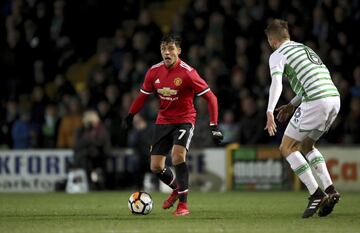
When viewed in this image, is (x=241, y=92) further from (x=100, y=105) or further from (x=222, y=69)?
(x=100, y=105)

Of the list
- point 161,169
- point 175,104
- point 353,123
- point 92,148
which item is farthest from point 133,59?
point 175,104

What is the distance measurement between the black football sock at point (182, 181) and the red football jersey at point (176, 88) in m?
0.62

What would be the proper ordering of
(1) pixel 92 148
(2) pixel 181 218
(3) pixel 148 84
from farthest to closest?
(1) pixel 92 148, (3) pixel 148 84, (2) pixel 181 218

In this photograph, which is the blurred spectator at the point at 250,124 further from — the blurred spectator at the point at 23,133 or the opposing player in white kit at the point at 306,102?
the opposing player in white kit at the point at 306,102

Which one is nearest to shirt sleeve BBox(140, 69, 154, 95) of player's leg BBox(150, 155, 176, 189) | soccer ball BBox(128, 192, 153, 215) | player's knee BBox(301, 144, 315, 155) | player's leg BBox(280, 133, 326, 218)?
player's leg BBox(150, 155, 176, 189)

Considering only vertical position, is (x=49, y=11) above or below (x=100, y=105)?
above

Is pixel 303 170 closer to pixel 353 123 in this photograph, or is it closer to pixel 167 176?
pixel 167 176

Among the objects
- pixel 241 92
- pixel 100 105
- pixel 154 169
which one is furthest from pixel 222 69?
pixel 154 169

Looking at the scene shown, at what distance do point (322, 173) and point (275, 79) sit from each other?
4.15 ft

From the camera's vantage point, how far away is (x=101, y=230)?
28.9 feet

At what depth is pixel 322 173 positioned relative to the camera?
10.5 meters

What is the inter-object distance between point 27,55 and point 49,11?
1355 millimetres

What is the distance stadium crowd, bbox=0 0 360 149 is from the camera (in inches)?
725

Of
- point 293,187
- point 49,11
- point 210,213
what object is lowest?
point 293,187
